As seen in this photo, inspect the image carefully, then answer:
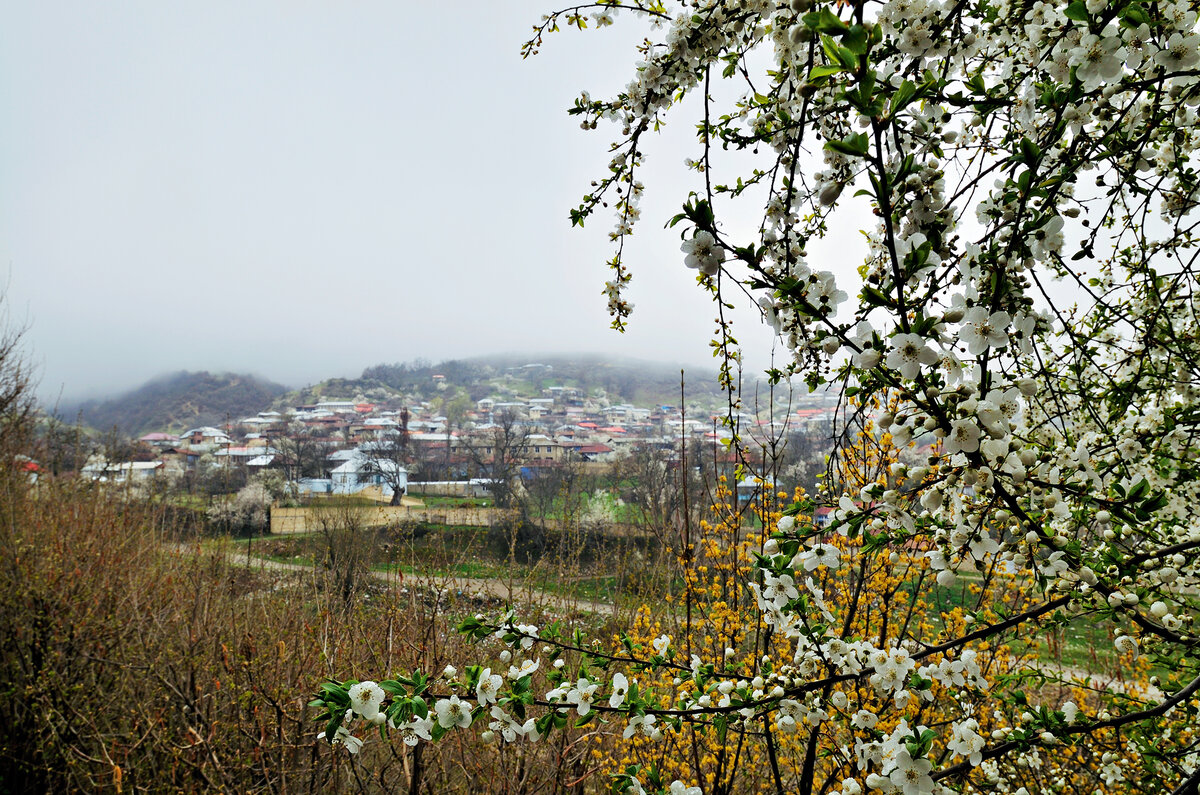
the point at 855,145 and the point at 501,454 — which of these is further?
the point at 501,454

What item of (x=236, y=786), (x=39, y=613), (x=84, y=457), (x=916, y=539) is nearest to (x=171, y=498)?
(x=84, y=457)

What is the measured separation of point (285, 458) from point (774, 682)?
2066cm

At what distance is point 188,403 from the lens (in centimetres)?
3366

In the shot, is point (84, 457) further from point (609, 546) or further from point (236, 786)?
point (236, 786)

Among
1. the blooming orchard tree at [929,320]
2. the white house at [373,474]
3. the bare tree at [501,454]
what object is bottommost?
the white house at [373,474]

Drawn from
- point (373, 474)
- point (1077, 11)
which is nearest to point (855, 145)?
point (1077, 11)

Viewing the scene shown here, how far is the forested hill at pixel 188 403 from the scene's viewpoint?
1232 inches

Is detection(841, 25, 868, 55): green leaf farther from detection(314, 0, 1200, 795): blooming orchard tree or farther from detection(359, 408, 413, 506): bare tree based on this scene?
detection(359, 408, 413, 506): bare tree

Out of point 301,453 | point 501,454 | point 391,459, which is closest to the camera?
point 501,454

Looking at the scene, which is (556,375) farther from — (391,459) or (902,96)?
(902,96)

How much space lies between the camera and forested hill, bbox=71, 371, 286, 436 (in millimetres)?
31281

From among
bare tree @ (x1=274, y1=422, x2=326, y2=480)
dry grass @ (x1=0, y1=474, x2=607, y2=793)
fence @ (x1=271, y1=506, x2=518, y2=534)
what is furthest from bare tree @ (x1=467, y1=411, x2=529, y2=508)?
dry grass @ (x1=0, y1=474, x2=607, y2=793)

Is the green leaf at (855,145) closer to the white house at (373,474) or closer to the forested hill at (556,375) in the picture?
the white house at (373,474)

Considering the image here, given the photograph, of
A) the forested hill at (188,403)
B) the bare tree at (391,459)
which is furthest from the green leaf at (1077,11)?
the forested hill at (188,403)
